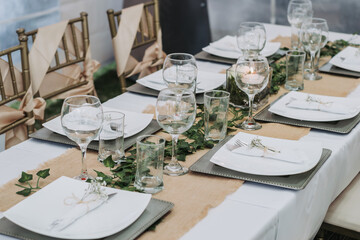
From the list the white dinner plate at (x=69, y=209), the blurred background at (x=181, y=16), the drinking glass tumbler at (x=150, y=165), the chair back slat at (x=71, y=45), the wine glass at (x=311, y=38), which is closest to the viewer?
the white dinner plate at (x=69, y=209)

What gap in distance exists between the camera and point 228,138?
1538 millimetres

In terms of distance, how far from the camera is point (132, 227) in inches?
42.7

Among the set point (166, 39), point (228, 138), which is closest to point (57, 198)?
point (228, 138)

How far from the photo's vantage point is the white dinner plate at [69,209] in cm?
104

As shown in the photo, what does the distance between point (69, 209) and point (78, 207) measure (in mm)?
20

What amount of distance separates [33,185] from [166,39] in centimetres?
307

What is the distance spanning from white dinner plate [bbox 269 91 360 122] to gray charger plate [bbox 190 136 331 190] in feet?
0.87

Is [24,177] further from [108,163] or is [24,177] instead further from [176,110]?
[176,110]

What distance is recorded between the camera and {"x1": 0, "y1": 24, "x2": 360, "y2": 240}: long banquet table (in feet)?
3.71

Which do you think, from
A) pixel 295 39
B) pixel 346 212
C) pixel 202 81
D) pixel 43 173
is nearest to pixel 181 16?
pixel 295 39

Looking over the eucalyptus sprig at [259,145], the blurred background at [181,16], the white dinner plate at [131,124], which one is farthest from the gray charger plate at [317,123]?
the blurred background at [181,16]

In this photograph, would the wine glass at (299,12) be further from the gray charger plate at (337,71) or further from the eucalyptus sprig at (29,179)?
the eucalyptus sprig at (29,179)

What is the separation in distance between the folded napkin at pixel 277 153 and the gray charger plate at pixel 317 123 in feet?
0.80

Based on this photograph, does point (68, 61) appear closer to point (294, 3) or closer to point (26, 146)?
point (26, 146)
